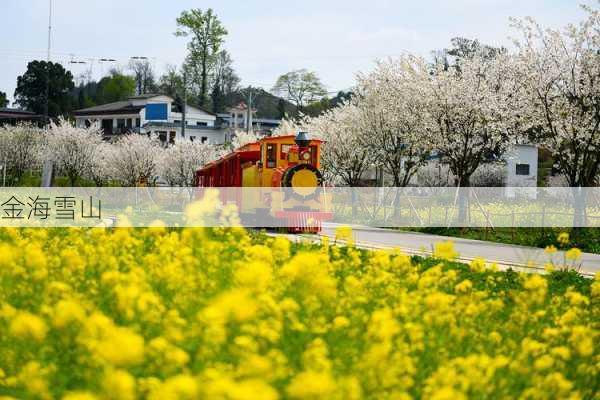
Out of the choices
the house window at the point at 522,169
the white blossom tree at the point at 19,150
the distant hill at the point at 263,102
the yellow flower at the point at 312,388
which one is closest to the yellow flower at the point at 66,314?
the yellow flower at the point at 312,388

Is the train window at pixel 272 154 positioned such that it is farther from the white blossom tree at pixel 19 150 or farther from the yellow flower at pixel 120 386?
the white blossom tree at pixel 19 150

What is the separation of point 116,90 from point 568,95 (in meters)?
86.1

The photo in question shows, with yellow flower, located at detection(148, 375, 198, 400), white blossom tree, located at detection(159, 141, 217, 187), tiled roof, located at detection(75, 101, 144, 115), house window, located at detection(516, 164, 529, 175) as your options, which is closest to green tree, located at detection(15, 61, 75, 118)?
tiled roof, located at detection(75, 101, 144, 115)

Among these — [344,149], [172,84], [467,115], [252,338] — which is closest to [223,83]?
[172,84]

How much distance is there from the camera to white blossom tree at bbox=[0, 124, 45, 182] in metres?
47.8

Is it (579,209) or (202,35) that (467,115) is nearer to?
(579,209)

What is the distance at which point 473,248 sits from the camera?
19.4 m

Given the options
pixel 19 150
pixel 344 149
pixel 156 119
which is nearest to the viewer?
pixel 344 149

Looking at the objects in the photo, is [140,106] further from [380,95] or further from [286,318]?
[286,318]

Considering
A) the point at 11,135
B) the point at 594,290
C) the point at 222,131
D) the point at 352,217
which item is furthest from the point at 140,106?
the point at 594,290

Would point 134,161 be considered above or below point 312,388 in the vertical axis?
above

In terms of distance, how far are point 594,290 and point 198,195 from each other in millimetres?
29316

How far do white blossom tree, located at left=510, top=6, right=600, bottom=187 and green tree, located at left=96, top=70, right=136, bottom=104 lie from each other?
274ft

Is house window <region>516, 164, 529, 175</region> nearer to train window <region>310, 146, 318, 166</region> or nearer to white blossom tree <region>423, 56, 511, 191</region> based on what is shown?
white blossom tree <region>423, 56, 511, 191</region>
